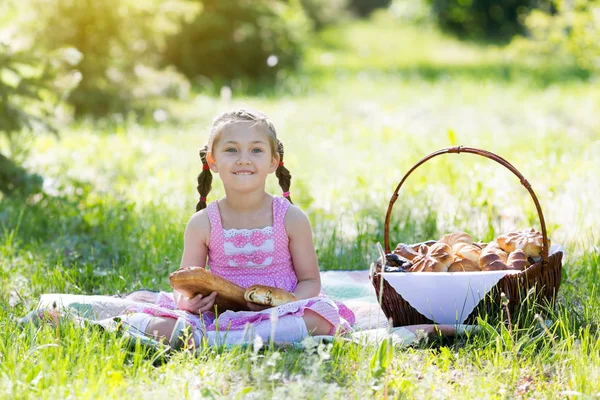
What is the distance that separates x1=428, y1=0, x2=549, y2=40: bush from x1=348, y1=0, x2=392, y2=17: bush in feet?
36.6

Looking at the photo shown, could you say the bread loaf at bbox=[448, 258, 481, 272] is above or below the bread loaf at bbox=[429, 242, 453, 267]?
below

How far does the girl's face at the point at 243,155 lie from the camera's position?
3459 millimetres

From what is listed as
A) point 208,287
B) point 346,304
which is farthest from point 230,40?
point 208,287

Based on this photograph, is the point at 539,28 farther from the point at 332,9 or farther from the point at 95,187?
the point at 332,9

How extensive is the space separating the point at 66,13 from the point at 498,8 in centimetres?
1463

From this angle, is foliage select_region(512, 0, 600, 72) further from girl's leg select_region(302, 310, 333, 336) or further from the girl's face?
girl's leg select_region(302, 310, 333, 336)

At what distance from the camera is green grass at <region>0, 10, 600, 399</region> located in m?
2.75

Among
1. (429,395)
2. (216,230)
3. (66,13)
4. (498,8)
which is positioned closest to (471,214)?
(216,230)

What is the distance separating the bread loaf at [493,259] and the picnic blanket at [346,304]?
1.05 feet

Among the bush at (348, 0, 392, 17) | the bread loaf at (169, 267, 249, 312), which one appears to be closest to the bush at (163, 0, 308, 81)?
the bread loaf at (169, 267, 249, 312)

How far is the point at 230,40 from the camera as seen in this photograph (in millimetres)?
12180

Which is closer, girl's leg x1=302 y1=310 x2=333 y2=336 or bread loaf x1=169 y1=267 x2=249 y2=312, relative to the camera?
bread loaf x1=169 y1=267 x2=249 y2=312

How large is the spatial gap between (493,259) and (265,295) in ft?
3.14

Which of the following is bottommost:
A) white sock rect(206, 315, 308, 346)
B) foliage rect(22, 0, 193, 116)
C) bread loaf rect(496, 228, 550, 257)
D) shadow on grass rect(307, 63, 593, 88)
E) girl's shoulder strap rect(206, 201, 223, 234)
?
white sock rect(206, 315, 308, 346)
